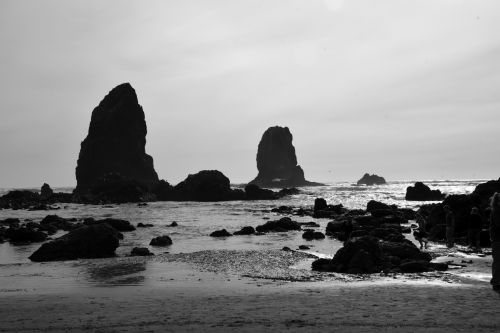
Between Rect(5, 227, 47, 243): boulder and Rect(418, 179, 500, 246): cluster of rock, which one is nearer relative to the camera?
Rect(418, 179, 500, 246): cluster of rock

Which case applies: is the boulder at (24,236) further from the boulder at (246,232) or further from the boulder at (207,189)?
the boulder at (207,189)

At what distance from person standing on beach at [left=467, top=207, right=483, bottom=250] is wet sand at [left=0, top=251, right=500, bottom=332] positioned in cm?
892

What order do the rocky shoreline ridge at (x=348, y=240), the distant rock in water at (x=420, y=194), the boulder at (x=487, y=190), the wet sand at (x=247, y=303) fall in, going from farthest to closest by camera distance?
the distant rock in water at (x=420, y=194)
the boulder at (x=487, y=190)
the rocky shoreline ridge at (x=348, y=240)
the wet sand at (x=247, y=303)

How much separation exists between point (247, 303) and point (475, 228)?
18865mm

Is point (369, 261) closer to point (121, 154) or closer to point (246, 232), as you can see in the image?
point (246, 232)

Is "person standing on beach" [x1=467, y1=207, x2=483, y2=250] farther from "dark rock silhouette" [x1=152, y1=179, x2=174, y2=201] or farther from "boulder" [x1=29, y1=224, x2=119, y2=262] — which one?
"dark rock silhouette" [x1=152, y1=179, x2=174, y2=201]

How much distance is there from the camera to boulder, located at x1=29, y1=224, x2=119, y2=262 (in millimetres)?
22734

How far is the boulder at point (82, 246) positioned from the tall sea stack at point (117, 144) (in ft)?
372

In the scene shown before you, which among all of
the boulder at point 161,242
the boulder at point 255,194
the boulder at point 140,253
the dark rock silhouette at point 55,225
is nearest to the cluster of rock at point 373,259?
the boulder at point 140,253

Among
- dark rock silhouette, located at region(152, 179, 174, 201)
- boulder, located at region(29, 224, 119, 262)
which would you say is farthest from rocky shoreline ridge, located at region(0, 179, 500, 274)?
dark rock silhouette, located at region(152, 179, 174, 201)

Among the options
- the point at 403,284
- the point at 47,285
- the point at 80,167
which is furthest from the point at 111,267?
the point at 80,167

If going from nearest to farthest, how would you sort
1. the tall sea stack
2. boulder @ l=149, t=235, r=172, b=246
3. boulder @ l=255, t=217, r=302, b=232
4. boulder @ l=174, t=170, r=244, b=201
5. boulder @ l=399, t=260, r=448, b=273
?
boulder @ l=399, t=260, r=448, b=273, boulder @ l=149, t=235, r=172, b=246, boulder @ l=255, t=217, r=302, b=232, boulder @ l=174, t=170, r=244, b=201, the tall sea stack

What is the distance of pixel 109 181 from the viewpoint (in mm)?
105625

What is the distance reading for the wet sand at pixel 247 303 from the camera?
925 cm
